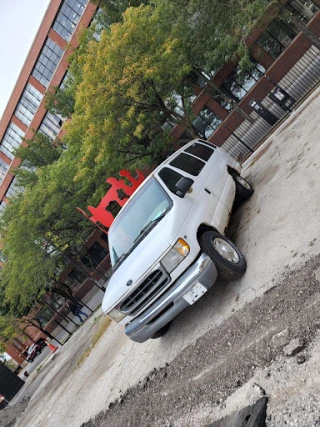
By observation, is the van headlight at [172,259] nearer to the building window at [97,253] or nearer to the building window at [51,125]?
the building window at [97,253]

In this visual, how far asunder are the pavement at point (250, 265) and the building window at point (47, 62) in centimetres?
2775

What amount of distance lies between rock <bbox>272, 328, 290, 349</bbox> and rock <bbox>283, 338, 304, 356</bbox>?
0.07 metres

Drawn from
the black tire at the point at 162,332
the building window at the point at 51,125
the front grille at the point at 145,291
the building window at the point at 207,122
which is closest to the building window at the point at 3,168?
the building window at the point at 51,125

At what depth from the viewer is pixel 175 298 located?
18.2 feet

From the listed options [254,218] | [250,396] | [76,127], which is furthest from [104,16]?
[250,396]

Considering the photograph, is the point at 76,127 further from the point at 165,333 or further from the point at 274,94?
the point at 165,333

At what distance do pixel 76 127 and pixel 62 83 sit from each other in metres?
18.6

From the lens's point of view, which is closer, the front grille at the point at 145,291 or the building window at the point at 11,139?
the front grille at the point at 145,291

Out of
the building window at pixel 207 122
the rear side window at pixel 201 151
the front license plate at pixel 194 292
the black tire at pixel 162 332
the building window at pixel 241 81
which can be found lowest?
the building window at pixel 207 122

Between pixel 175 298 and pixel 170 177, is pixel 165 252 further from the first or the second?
pixel 170 177

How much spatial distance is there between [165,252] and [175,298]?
0.68m

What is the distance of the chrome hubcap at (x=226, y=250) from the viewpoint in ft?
19.2

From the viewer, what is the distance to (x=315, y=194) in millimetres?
5906

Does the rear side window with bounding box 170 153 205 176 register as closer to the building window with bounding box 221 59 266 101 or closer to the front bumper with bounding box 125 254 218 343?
the front bumper with bounding box 125 254 218 343
